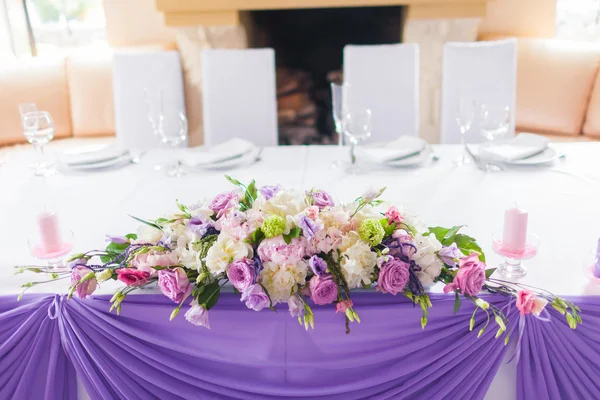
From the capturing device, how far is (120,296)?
1.06 meters

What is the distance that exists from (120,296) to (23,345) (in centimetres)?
25

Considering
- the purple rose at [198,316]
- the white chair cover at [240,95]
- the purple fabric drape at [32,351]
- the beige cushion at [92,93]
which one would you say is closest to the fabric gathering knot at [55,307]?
the purple fabric drape at [32,351]

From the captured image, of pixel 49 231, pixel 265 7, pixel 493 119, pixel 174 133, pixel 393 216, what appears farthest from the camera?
pixel 265 7

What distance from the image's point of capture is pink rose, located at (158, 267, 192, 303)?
1.03m

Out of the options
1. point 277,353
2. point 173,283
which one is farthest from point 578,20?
point 173,283

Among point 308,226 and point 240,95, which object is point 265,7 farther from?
point 308,226

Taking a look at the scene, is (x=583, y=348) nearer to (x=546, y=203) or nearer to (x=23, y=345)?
(x=546, y=203)

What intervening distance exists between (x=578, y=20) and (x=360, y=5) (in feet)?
4.63

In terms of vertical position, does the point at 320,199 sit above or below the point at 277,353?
above

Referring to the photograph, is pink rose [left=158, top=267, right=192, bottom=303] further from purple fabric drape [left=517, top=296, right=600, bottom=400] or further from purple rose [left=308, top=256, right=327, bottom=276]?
purple fabric drape [left=517, top=296, right=600, bottom=400]

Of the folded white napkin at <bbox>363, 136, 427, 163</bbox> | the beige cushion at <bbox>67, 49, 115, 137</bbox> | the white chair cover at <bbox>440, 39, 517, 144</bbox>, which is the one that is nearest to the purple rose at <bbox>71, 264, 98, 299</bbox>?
the folded white napkin at <bbox>363, 136, 427, 163</bbox>

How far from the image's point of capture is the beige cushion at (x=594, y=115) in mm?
3129

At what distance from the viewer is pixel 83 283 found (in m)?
1.07

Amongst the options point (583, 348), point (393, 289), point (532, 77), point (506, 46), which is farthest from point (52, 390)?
point (532, 77)
